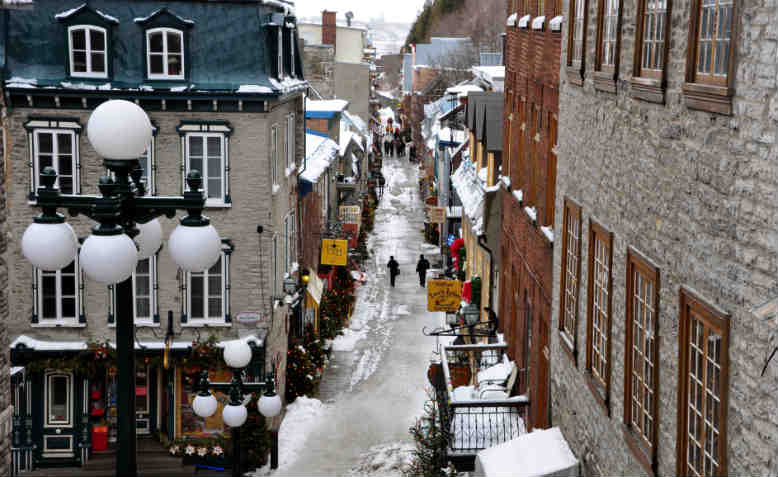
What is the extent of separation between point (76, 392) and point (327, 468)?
20.1 feet

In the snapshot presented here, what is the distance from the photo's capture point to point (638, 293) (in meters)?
9.42

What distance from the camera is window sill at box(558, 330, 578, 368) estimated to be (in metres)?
12.3

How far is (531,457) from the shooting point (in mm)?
12578

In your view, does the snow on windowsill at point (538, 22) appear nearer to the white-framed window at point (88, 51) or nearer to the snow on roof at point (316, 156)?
the white-framed window at point (88, 51)

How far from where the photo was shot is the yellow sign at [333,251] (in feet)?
108

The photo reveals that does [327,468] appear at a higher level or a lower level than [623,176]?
lower

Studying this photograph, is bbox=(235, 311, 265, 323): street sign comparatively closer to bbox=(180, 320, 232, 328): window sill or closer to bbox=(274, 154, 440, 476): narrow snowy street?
bbox=(180, 320, 232, 328): window sill

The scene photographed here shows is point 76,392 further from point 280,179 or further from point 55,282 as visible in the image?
point 280,179

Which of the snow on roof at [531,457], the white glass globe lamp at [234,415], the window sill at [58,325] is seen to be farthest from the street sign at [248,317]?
the snow on roof at [531,457]

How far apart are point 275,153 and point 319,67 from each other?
106ft

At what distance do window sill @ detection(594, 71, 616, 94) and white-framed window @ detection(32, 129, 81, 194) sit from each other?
1418 cm

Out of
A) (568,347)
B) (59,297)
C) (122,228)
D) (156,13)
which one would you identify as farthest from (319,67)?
(122,228)

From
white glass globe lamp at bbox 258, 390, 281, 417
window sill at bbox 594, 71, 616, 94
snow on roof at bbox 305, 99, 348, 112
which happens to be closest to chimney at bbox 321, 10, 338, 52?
snow on roof at bbox 305, 99, 348, 112

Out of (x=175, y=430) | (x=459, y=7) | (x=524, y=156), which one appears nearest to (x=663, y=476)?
(x=524, y=156)
